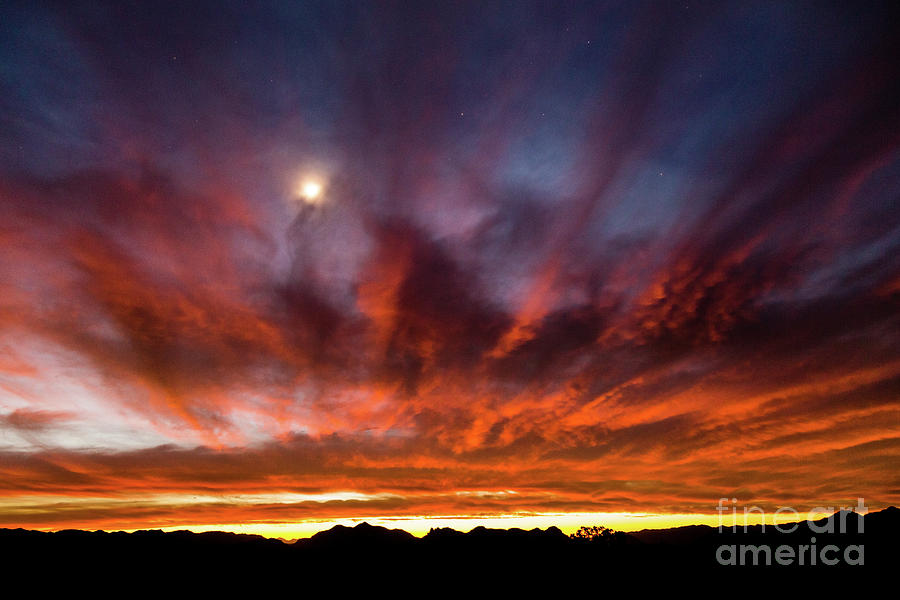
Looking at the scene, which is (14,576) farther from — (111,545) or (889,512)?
(889,512)

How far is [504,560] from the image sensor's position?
18562cm

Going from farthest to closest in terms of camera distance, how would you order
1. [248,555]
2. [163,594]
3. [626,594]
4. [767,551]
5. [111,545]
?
[248,555] → [111,545] → [767,551] → [163,594] → [626,594]

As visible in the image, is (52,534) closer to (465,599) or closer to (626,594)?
(465,599)

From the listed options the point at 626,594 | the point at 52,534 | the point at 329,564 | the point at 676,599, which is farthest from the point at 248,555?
the point at 676,599

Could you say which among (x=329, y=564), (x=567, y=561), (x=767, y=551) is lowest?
(x=329, y=564)

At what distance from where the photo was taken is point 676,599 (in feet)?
354

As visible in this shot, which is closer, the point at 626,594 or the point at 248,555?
the point at 626,594

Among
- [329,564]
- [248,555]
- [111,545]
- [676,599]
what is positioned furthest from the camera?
[329,564]

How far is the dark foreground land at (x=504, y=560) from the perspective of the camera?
127875 mm

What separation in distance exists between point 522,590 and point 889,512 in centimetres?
17390

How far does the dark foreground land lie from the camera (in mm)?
127875

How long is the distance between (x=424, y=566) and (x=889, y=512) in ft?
640

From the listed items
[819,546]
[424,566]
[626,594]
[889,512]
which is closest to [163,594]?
[424,566]

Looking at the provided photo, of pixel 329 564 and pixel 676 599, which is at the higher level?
pixel 676 599
